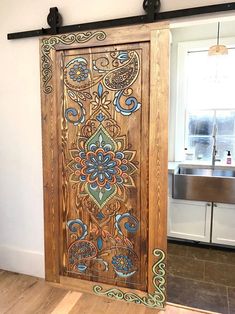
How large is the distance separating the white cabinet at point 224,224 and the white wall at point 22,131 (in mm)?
1806

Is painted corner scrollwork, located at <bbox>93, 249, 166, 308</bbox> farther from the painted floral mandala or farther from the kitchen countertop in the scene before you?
the kitchen countertop

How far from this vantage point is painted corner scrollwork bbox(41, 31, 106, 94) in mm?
1945

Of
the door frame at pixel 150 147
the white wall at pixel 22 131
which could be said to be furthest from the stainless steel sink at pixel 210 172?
the white wall at pixel 22 131

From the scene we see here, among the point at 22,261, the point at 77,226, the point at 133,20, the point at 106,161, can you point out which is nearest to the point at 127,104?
the point at 106,161

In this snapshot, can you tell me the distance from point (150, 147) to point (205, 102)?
168 cm

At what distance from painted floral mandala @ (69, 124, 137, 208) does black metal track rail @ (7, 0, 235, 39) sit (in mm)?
744

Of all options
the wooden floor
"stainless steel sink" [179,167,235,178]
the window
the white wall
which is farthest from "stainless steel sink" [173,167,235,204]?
the white wall

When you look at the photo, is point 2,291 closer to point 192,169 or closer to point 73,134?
point 73,134

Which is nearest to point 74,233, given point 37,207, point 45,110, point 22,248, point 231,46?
point 37,207

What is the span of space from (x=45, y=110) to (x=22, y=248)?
4.14ft

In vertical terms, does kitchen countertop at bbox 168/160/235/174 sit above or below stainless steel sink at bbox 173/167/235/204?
above

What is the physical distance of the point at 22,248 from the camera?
2.40m

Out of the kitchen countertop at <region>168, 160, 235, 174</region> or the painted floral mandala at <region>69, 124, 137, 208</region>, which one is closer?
the painted floral mandala at <region>69, 124, 137, 208</region>

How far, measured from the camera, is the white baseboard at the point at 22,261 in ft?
7.69
